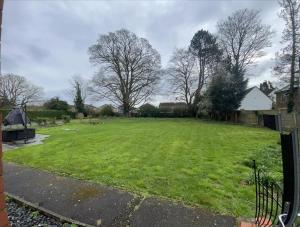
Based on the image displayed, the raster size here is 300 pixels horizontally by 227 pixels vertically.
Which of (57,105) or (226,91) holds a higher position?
(226,91)

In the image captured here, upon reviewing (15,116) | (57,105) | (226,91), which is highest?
(226,91)

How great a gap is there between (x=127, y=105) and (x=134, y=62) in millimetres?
7110

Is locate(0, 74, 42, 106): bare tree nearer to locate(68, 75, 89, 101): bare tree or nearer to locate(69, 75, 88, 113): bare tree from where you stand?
locate(68, 75, 89, 101): bare tree

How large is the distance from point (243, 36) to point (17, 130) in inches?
1068

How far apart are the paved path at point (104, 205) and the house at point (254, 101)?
98.6 ft

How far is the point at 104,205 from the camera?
3.56 metres

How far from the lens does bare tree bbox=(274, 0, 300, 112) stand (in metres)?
18.9

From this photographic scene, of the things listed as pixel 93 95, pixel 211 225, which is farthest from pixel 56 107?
pixel 211 225

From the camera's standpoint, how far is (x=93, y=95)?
114 ft

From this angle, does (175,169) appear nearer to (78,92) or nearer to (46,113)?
(46,113)

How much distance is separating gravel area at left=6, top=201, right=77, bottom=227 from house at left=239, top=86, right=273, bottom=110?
1226 inches

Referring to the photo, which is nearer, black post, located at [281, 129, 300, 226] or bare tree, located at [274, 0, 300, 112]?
black post, located at [281, 129, 300, 226]

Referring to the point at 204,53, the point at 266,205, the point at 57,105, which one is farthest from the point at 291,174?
the point at 57,105

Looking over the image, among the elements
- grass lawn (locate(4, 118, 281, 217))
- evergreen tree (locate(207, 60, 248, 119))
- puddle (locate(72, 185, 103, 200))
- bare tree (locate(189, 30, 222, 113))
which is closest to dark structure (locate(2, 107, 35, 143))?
grass lawn (locate(4, 118, 281, 217))
